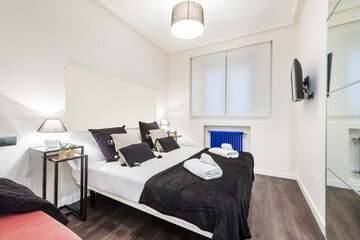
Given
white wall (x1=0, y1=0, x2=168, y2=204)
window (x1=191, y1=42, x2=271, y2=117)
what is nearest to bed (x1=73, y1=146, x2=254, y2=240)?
white wall (x1=0, y1=0, x2=168, y2=204)

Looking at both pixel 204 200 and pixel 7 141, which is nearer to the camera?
pixel 204 200

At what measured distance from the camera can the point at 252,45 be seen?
3414 millimetres

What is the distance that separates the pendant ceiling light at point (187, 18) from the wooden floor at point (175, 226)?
235 centimetres

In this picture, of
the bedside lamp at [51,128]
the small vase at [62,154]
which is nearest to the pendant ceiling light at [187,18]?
the bedside lamp at [51,128]

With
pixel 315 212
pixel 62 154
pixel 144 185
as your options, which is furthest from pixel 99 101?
pixel 315 212

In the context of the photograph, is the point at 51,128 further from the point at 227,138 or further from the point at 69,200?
the point at 227,138

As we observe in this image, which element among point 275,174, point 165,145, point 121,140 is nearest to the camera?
point 121,140

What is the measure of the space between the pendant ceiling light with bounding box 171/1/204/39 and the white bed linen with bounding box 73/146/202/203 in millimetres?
1798

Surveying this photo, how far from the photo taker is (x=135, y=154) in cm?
199

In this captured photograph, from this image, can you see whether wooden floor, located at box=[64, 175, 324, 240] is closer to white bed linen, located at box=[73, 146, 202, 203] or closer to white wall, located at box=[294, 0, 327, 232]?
white wall, located at box=[294, 0, 327, 232]

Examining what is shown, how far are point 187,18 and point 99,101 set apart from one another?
1755 mm

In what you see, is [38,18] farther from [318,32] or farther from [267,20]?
[267,20]

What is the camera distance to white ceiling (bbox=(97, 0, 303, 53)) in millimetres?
2527

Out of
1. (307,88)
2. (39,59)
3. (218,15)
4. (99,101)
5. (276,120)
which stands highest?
(218,15)
